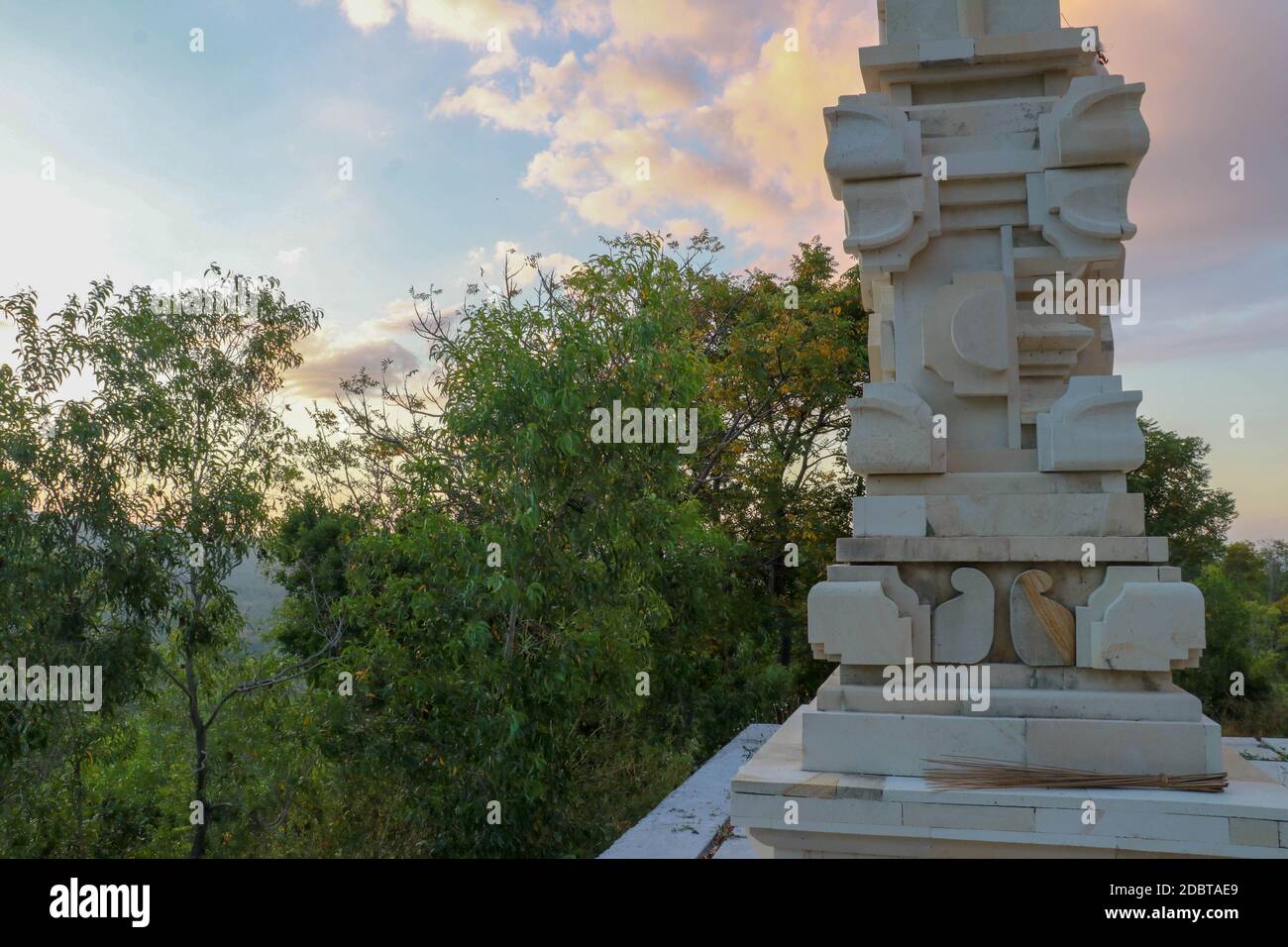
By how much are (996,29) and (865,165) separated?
0.85m

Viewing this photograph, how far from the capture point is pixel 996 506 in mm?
3387

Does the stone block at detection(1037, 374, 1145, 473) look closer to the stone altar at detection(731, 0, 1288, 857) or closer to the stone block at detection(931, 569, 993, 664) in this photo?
the stone altar at detection(731, 0, 1288, 857)

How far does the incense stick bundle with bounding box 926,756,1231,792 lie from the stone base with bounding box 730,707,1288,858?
0.10 feet

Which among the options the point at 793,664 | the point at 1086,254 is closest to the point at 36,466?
the point at 1086,254

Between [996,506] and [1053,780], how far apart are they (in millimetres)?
963

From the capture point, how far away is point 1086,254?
343 centimetres

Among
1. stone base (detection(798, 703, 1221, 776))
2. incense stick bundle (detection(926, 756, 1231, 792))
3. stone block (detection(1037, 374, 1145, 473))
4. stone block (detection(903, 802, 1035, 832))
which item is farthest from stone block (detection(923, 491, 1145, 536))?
stone block (detection(903, 802, 1035, 832))

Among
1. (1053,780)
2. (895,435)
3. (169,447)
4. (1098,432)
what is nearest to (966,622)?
(1053,780)

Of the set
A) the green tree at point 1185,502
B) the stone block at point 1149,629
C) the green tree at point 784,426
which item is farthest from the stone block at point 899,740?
the green tree at point 1185,502

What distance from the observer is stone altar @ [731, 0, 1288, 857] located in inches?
123

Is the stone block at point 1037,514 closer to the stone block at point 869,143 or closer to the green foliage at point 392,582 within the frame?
the stone block at point 869,143

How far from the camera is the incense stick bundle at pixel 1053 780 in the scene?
3.05 metres

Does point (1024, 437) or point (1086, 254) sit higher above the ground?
point (1086, 254)
